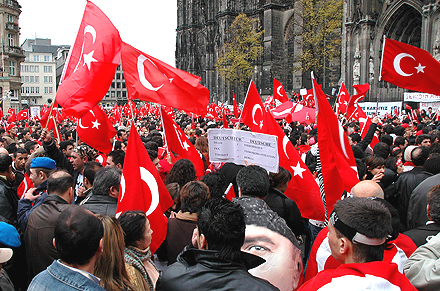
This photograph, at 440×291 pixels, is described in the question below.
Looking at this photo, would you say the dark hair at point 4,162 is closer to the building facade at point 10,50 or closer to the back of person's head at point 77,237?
the back of person's head at point 77,237

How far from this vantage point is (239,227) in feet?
8.14

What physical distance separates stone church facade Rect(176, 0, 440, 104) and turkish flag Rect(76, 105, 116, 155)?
17.7 metres

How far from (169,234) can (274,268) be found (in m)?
1.27

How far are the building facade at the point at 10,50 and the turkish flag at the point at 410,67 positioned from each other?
55545 millimetres

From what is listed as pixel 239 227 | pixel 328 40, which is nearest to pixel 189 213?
pixel 239 227

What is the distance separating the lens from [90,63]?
17.8 feet

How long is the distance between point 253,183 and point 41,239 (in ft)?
6.44

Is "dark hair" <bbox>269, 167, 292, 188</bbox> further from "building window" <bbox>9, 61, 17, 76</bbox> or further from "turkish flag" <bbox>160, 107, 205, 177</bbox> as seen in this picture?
"building window" <bbox>9, 61, 17, 76</bbox>

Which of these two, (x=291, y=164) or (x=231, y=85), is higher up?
(x=231, y=85)

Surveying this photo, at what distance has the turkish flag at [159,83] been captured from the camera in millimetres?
5570

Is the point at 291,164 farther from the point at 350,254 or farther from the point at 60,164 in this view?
the point at 60,164

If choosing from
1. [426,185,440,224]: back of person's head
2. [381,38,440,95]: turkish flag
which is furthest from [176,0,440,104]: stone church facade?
[426,185,440,224]: back of person's head

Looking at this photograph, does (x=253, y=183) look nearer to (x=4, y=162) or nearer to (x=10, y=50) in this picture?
(x=4, y=162)

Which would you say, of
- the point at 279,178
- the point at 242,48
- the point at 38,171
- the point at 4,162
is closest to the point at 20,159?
the point at 4,162
